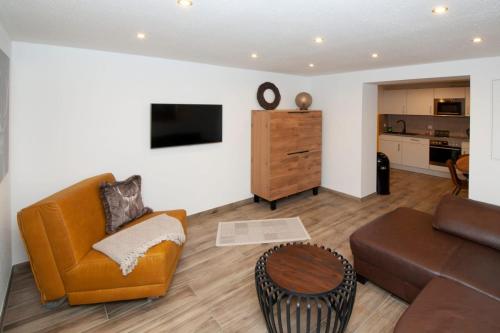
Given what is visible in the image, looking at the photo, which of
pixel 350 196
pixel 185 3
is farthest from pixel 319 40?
pixel 350 196

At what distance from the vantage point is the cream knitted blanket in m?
2.20

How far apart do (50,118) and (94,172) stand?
2.33ft

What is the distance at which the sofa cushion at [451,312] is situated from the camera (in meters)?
1.49

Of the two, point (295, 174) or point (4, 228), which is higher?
point (295, 174)

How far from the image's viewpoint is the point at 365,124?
189 inches

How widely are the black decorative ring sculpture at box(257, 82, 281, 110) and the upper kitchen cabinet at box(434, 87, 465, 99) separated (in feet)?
13.1

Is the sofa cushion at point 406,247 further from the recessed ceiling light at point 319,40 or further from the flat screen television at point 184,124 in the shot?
the flat screen television at point 184,124

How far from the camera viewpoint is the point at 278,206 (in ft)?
15.5

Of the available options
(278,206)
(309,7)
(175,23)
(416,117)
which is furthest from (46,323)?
(416,117)

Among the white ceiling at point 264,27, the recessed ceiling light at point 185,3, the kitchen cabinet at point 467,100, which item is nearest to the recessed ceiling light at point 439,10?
the white ceiling at point 264,27

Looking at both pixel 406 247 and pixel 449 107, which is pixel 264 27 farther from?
pixel 449 107

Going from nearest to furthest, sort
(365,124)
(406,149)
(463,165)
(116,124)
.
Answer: (116,124)
(463,165)
(365,124)
(406,149)

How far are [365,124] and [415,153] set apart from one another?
117 inches

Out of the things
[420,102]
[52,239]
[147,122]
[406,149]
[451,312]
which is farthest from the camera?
[406,149]
